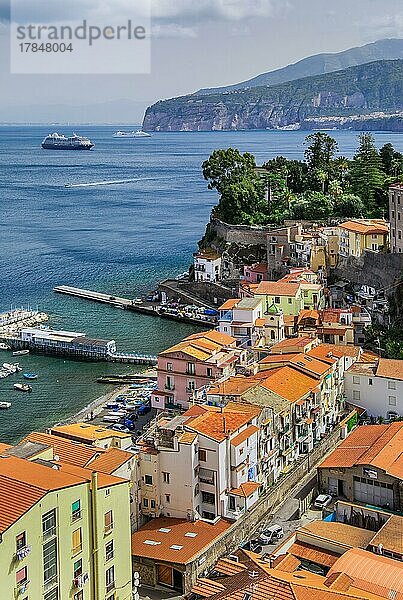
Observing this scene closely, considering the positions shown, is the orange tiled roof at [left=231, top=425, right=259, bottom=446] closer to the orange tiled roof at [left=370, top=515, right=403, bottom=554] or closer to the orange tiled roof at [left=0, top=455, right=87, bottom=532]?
the orange tiled roof at [left=370, top=515, right=403, bottom=554]

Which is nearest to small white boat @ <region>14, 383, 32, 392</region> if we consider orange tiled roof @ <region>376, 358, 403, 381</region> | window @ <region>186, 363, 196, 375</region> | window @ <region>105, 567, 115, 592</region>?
window @ <region>186, 363, 196, 375</region>

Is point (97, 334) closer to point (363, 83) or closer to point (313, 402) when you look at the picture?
point (313, 402)

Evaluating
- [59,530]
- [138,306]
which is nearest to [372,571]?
[59,530]

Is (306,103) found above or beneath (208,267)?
above

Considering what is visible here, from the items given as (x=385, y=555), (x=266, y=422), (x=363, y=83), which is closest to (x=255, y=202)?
(x=266, y=422)

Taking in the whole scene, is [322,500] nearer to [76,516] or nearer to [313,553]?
[313,553]

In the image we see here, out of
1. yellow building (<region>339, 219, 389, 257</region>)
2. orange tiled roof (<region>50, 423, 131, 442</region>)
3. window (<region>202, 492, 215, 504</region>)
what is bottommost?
window (<region>202, 492, 215, 504</region>)

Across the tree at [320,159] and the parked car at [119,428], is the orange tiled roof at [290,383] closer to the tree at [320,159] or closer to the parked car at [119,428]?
the parked car at [119,428]
